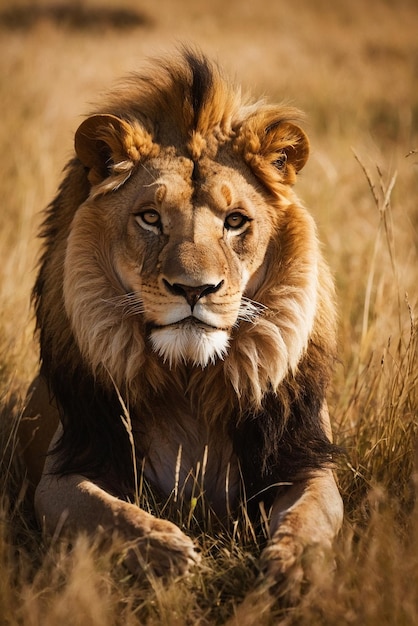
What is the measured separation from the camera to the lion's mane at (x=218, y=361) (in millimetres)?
3527

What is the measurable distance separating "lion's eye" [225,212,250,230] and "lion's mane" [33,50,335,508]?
0.53 ft

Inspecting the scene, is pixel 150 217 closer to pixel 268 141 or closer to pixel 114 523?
pixel 268 141

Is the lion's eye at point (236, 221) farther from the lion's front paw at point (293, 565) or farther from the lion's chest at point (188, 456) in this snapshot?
the lion's front paw at point (293, 565)

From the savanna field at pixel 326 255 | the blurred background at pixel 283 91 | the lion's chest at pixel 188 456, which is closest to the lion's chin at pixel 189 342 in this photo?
the lion's chest at pixel 188 456

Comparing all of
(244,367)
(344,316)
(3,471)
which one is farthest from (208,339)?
(344,316)

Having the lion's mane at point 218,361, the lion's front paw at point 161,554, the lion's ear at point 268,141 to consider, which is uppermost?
the lion's ear at point 268,141

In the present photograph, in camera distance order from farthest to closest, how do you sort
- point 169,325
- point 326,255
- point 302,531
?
point 326,255 → point 169,325 → point 302,531

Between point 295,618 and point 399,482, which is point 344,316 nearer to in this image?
point 399,482

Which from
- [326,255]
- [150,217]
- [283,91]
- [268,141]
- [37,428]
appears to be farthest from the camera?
[283,91]

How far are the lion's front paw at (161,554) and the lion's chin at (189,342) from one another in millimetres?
616

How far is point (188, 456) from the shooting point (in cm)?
369

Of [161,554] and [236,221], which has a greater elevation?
[236,221]

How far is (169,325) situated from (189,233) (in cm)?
35

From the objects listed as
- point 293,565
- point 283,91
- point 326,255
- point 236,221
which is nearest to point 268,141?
point 236,221
